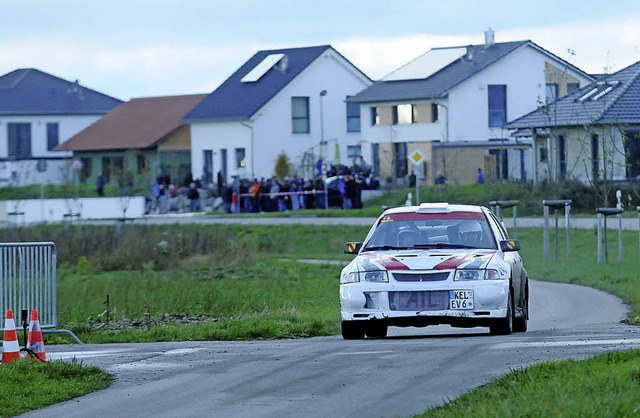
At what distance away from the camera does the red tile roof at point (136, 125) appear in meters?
90.9

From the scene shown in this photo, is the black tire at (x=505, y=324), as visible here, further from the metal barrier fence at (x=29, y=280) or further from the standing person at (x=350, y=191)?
the standing person at (x=350, y=191)

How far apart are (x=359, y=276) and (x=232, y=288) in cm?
1393

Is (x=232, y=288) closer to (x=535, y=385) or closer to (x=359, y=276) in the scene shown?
(x=359, y=276)

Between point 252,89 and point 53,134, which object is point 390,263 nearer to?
point 252,89

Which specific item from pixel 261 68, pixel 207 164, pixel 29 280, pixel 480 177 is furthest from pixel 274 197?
pixel 29 280

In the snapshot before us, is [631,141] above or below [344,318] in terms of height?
above

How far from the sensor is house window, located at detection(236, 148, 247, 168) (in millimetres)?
81938

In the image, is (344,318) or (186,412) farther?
(344,318)

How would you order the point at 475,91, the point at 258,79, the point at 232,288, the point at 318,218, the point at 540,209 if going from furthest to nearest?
the point at 258,79
the point at 475,91
the point at 318,218
the point at 540,209
the point at 232,288


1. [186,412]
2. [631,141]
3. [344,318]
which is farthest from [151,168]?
[186,412]

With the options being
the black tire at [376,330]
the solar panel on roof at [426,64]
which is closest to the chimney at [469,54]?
the solar panel on roof at [426,64]

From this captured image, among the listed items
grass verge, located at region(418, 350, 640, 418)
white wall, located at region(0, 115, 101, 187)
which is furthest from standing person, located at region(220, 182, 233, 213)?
grass verge, located at region(418, 350, 640, 418)

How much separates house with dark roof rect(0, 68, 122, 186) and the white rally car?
7515 cm

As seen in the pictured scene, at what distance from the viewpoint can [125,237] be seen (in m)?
46.6
